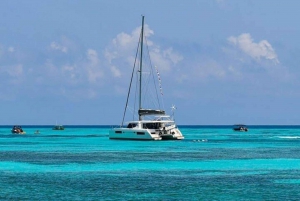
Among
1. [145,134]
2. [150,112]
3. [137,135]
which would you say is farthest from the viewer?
[150,112]

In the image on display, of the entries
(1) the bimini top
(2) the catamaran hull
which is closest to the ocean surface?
(2) the catamaran hull

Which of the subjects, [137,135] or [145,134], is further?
[137,135]

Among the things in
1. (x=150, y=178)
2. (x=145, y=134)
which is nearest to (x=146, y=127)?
(x=145, y=134)

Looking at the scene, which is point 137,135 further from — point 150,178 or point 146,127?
point 150,178

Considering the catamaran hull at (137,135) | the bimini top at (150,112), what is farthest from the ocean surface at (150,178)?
the bimini top at (150,112)

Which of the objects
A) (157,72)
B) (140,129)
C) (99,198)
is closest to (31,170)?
(99,198)

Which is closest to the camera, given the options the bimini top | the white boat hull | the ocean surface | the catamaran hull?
the ocean surface

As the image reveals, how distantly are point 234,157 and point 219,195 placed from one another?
3957 centimetres

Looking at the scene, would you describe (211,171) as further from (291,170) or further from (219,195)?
(219,195)

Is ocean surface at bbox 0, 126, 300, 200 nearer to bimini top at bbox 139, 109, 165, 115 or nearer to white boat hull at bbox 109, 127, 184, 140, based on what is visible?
white boat hull at bbox 109, 127, 184, 140

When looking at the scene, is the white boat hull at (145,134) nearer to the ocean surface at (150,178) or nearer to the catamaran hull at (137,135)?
the catamaran hull at (137,135)

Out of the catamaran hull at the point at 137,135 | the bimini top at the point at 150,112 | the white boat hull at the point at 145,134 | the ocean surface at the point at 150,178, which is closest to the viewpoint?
the ocean surface at the point at 150,178

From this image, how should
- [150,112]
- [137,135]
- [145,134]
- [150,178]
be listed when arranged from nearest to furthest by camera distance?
1. [150,178]
2. [145,134]
3. [137,135]
4. [150,112]

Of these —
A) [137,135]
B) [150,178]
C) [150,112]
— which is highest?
[150,112]
